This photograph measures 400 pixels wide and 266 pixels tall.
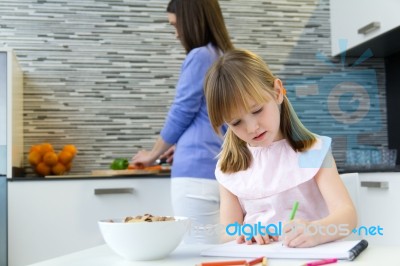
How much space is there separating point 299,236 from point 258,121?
27 centimetres

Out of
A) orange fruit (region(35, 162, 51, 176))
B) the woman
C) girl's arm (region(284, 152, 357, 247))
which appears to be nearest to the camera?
girl's arm (region(284, 152, 357, 247))

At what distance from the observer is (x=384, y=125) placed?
3.07 meters

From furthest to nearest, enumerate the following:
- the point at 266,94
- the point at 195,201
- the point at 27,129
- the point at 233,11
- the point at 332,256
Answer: the point at 233,11, the point at 27,129, the point at 195,201, the point at 266,94, the point at 332,256

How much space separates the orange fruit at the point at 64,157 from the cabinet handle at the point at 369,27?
1.40m

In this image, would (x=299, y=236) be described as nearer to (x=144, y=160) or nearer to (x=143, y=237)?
(x=143, y=237)

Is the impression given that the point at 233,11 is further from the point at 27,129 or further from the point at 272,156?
the point at 272,156

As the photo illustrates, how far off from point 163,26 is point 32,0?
0.62 m

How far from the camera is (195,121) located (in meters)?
2.08

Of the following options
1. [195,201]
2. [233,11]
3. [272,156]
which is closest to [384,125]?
[233,11]

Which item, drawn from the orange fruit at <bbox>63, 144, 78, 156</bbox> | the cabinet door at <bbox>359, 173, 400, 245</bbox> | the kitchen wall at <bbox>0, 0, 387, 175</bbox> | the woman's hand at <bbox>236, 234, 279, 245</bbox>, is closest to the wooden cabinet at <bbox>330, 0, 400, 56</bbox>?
the kitchen wall at <bbox>0, 0, 387, 175</bbox>

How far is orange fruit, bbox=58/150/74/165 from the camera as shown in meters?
2.73

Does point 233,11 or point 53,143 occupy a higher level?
point 233,11

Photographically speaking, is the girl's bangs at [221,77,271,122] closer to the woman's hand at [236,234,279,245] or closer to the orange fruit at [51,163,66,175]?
the woman's hand at [236,234,279,245]

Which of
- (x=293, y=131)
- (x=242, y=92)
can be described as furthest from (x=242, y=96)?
(x=293, y=131)
